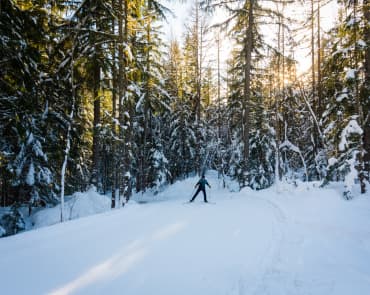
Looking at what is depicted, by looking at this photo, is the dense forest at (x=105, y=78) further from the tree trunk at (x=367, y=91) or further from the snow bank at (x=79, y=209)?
the snow bank at (x=79, y=209)

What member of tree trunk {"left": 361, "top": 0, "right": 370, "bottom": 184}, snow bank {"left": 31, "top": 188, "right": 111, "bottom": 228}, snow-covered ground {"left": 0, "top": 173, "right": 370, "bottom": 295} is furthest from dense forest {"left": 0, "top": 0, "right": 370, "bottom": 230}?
snow-covered ground {"left": 0, "top": 173, "right": 370, "bottom": 295}

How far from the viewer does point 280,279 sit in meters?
4.11

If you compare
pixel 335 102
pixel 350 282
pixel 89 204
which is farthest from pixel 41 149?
pixel 335 102

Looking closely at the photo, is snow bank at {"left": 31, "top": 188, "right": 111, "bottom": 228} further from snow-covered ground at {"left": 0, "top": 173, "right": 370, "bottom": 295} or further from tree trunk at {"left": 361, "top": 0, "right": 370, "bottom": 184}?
tree trunk at {"left": 361, "top": 0, "right": 370, "bottom": 184}

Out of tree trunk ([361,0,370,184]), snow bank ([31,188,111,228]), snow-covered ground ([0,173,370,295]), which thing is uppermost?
tree trunk ([361,0,370,184])

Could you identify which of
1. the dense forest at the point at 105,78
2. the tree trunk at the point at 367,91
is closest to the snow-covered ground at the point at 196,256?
the tree trunk at the point at 367,91

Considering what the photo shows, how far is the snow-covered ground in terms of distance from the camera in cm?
388

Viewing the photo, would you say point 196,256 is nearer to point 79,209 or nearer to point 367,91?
point 79,209

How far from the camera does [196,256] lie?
5043 mm

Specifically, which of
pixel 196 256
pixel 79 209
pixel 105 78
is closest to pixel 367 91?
pixel 196 256

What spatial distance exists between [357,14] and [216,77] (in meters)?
19.2

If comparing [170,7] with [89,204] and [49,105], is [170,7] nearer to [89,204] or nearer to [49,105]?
[49,105]

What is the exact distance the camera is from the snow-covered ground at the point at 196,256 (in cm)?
388

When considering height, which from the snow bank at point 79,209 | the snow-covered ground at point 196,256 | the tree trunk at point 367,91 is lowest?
the snow bank at point 79,209
